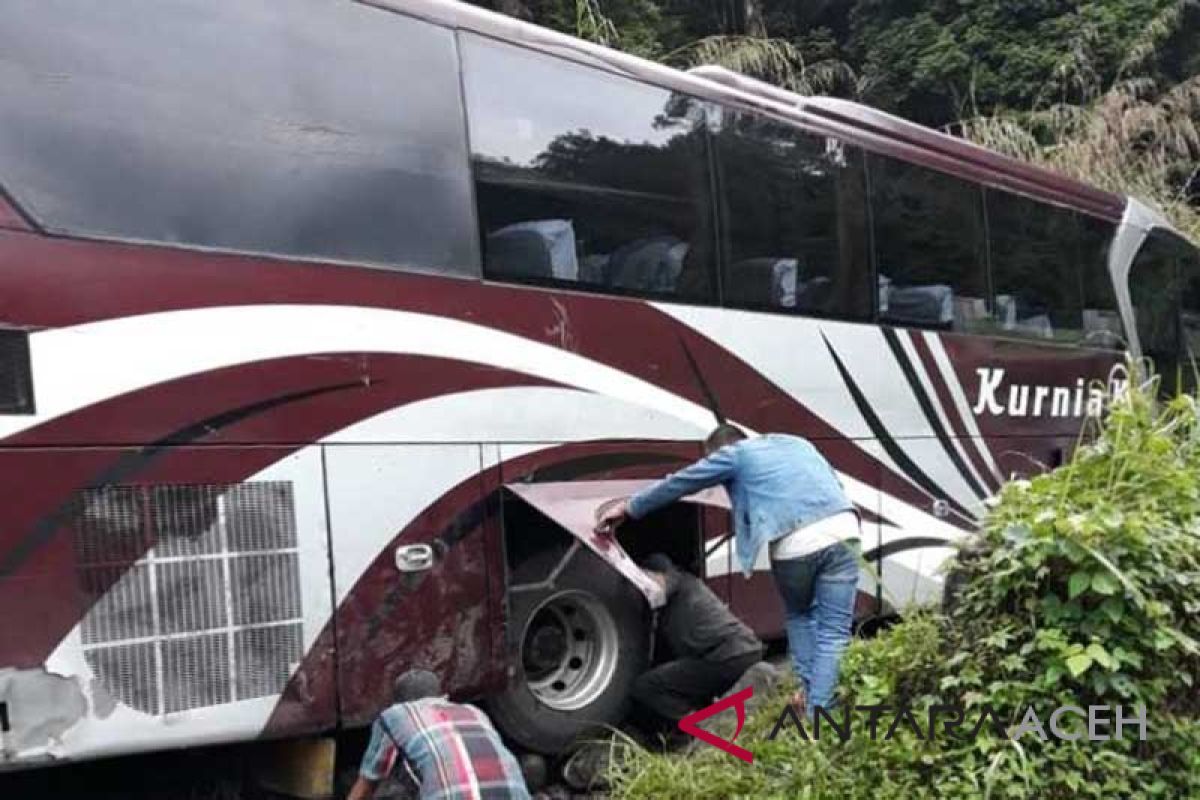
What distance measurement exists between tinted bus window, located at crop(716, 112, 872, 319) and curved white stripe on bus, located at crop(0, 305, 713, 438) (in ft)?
4.45

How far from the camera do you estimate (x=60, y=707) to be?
3373mm

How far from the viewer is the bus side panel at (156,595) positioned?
3355 millimetres

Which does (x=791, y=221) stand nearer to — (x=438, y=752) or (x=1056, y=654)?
(x=1056, y=654)

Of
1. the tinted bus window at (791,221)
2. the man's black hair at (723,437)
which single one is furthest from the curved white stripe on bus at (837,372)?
the man's black hair at (723,437)

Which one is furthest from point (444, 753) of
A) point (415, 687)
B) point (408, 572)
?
point (408, 572)

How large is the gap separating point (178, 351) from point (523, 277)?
5.00ft

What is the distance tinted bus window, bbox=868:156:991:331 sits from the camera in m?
6.77

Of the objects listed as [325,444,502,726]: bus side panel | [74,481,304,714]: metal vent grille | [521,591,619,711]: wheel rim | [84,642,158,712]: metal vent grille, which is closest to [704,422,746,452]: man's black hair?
[521,591,619,711]: wheel rim

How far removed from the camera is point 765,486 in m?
4.76

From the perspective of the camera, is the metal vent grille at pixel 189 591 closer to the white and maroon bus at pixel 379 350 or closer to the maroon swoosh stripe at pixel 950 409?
the white and maroon bus at pixel 379 350

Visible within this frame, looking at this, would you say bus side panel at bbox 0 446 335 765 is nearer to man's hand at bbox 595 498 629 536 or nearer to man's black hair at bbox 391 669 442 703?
man's black hair at bbox 391 669 442 703

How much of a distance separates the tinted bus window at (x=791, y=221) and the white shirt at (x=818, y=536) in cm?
142

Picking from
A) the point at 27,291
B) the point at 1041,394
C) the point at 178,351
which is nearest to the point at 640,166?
the point at 178,351

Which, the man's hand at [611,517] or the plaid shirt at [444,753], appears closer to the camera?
the plaid shirt at [444,753]
